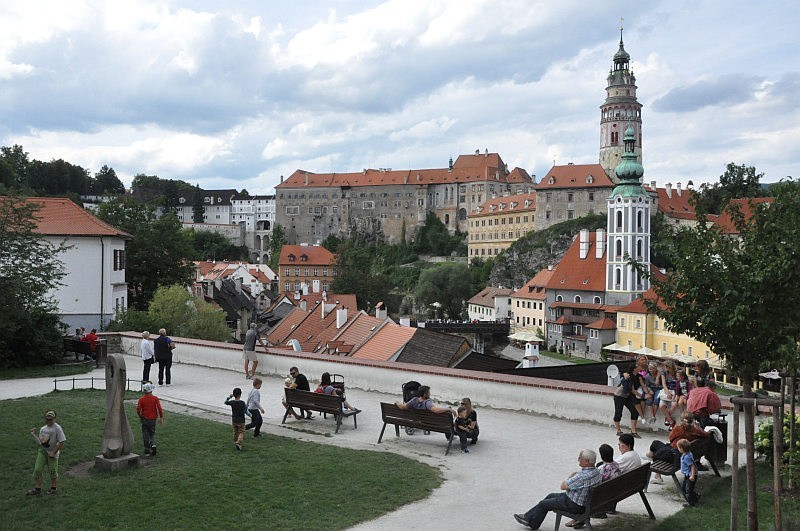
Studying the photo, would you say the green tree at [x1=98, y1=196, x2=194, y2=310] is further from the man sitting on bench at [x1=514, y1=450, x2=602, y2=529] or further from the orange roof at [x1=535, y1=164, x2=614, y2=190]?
the orange roof at [x1=535, y1=164, x2=614, y2=190]

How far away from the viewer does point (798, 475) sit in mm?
8578

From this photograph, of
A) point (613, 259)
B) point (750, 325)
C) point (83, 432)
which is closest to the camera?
point (750, 325)

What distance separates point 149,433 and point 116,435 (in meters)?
0.70

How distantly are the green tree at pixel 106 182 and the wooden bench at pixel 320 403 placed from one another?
138 meters

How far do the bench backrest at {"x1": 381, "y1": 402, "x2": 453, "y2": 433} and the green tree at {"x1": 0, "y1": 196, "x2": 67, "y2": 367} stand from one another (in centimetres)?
921

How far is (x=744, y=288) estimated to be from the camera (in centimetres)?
834

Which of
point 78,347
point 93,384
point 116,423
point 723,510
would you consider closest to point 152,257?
point 78,347

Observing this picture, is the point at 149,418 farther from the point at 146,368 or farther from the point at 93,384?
the point at 93,384

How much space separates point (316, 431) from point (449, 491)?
391cm

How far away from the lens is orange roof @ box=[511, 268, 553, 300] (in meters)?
89.3

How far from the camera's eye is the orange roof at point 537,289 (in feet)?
293

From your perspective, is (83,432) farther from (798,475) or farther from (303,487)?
(798,475)

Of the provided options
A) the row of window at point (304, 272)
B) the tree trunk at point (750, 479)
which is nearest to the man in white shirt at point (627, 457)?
the tree trunk at point (750, 479)

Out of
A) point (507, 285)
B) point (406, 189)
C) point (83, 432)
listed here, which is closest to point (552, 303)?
point (507, 285)
